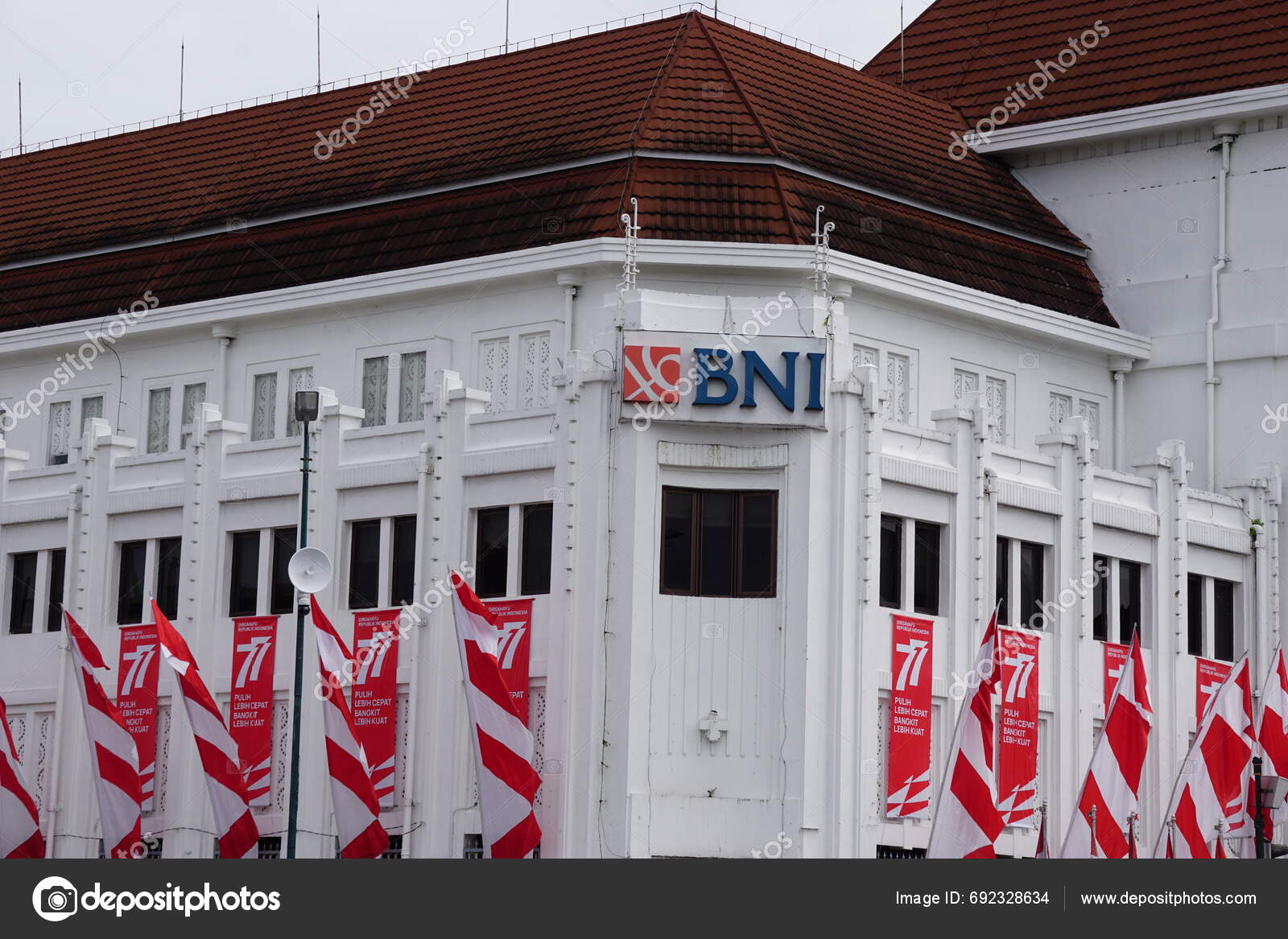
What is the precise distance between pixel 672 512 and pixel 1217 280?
48.3 ft

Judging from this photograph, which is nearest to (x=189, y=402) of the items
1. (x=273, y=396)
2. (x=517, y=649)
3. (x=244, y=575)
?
(x=273, y=396)

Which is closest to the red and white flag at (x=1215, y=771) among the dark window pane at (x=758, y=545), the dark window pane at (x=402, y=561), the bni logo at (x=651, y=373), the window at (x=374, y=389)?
the dark window pane at (x=758, y=545)

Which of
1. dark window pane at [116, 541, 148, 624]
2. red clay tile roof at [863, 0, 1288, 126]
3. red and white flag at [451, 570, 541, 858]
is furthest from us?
red clay tile roof at [863, 0, 1288, 126]

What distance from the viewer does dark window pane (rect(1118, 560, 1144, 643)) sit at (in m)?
48.4

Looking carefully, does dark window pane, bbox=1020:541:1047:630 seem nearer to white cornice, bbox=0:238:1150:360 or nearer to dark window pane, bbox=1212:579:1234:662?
dark window pane, bbox=1212:579:1234:662

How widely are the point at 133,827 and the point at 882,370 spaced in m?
14.9

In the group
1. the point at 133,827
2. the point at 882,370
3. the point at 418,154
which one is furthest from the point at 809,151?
the point at 133,827

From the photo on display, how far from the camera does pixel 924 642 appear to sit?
4425cm

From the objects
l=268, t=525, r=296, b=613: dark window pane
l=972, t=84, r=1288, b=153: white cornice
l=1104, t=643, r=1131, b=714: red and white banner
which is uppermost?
l=972, t=84, r=1288, b=153: white cornice

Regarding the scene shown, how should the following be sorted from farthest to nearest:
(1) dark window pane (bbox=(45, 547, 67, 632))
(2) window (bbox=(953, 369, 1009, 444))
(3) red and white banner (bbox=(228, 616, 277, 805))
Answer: (2) window (bbox=(953, 369, 1009, 444))
(1) dark window pane (bbox=(45, 547, 67, 632))
(3) red and white banner (bbox=(228, 616, 277, 805))

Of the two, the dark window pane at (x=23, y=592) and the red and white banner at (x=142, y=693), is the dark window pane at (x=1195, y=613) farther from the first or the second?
the dark window pane at (x=23, y=592)

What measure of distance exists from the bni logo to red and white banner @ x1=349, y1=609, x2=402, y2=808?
5975 millimetres

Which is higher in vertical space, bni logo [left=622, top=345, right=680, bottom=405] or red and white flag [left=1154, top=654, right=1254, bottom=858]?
bni logo [left=622, top=345, right=680, bottom=405]

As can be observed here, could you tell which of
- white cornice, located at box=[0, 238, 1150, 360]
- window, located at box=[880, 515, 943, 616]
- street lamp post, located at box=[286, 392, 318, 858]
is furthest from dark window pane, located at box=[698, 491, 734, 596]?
street lamp post, located at box=[286, 392, 318, 858]
